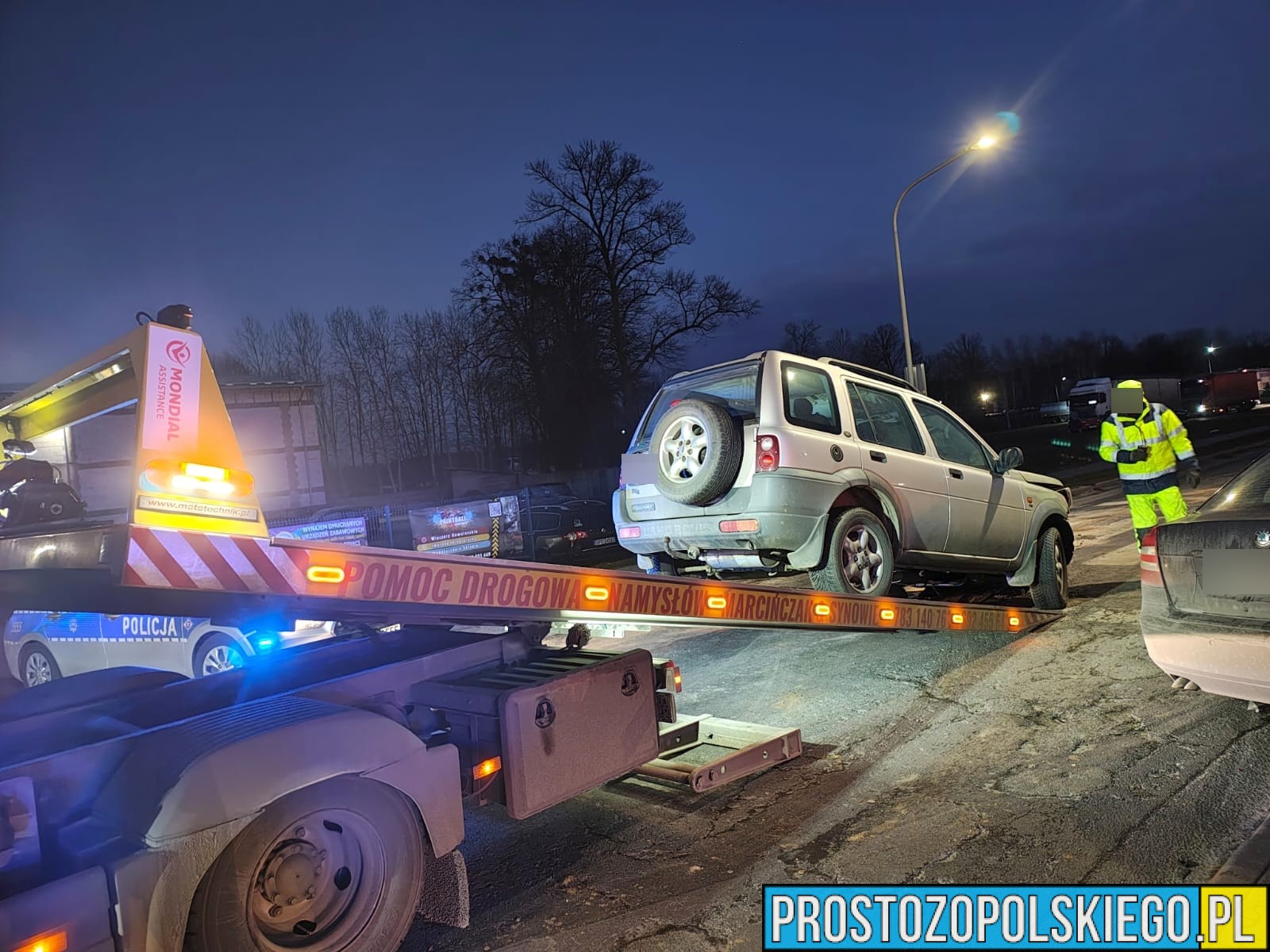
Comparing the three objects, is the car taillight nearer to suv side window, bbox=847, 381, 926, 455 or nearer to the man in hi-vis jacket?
suv side window, bbox=847, 381, 926, 455

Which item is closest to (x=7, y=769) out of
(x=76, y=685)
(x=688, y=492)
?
(x=76, y=685)

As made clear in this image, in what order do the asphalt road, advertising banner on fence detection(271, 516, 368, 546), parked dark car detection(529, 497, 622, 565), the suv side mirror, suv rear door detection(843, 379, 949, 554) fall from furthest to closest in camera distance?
parked dark car detection(529, 497, 622, 565) → advertising banner on fence detection(271, 516, 368, 546) → the suv side mirror → suv rear door detection(843, 379, 949, 554) → the asphalt road

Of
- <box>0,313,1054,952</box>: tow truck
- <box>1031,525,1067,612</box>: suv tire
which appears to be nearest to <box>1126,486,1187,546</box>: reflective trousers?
<box>1031,525,1067,612</box>: suv tire

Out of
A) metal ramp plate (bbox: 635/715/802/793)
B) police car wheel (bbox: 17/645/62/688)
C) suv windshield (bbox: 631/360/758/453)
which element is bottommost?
metal ramp plate (bbox: 635/715/802/793)

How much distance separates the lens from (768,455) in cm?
536

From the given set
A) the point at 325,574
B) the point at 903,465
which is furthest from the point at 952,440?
the point at 325,574

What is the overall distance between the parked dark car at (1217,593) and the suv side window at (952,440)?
7.69ft

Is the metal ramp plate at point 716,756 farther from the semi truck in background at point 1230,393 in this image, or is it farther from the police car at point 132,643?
the semi truck in background at point 1230,393

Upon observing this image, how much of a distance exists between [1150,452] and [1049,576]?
58.0 inches

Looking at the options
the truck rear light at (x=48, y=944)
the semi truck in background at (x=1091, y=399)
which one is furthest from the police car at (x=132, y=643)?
the semi truck in background at (x=1091, y=399)

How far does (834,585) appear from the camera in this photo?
559cm

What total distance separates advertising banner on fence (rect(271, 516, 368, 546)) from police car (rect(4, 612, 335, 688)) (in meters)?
1.99

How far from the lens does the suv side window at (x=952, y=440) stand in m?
6.85

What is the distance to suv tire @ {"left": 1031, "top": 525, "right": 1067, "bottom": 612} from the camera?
7.61 m
